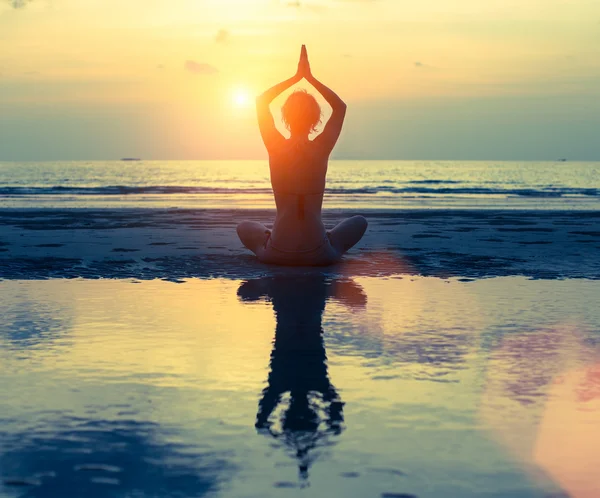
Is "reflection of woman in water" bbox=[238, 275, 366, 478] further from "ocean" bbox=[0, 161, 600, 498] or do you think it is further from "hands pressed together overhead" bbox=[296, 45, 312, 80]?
"hands pressed together overhead" bbox=[296, 45, 312, 80]

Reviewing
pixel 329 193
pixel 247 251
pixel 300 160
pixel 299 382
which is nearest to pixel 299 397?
pixel 299 382

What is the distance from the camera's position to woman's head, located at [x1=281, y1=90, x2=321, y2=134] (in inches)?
378

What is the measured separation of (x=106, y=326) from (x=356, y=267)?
4.93 metres

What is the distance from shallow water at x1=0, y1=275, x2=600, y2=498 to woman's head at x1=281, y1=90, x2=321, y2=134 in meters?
2.56

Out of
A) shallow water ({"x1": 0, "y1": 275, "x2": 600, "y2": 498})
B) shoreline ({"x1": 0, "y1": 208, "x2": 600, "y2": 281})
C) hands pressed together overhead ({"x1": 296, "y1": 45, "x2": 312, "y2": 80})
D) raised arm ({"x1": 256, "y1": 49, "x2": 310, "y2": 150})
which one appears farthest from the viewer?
shoreline ({"x1": 0, "y1": 208, "x2": 600, "y2": 281})

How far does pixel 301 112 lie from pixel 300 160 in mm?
570

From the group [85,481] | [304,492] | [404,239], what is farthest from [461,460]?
[404,239]

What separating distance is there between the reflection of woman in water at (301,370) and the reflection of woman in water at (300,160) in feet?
4.19

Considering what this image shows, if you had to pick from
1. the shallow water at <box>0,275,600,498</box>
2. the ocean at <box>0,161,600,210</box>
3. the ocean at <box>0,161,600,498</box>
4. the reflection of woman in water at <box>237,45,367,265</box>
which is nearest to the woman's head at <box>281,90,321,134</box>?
the reflection of woman in water at <box>237,45,367,265</box>

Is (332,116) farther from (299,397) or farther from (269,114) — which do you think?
(299,397)

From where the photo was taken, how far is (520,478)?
3.37 metres

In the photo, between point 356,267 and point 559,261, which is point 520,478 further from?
point 559,261

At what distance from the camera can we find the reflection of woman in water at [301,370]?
3959 millimetres

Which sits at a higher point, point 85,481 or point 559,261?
point 559,261
